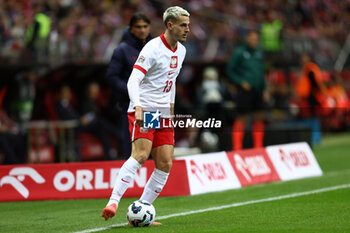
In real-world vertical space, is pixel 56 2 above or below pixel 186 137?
above

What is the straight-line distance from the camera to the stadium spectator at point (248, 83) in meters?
14.9

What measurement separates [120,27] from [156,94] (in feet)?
37.5

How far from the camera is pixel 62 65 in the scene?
1723 cm

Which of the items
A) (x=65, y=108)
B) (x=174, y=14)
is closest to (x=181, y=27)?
(x=174, y=14)

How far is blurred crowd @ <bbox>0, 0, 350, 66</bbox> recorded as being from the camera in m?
17.1

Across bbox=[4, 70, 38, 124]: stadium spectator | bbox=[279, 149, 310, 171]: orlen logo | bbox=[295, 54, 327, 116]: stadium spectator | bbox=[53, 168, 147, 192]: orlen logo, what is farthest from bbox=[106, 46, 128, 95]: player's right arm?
bbox=[295, 54, 327, 116]: stadium spectator

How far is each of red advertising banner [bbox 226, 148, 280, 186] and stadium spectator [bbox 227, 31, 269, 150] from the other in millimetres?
2448

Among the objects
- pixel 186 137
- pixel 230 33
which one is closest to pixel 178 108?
pixel 186 137

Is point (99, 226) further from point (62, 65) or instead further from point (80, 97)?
point (80, 97)

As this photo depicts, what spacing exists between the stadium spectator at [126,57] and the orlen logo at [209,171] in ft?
3.42

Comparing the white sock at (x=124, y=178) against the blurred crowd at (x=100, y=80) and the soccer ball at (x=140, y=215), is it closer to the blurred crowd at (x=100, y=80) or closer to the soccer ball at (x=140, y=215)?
the soccer ball at (x=140, y=215)

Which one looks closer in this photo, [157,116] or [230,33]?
[157,116]

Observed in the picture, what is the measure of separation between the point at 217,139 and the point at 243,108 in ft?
10.5

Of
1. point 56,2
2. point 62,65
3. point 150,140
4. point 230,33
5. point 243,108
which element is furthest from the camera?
point 230,33
